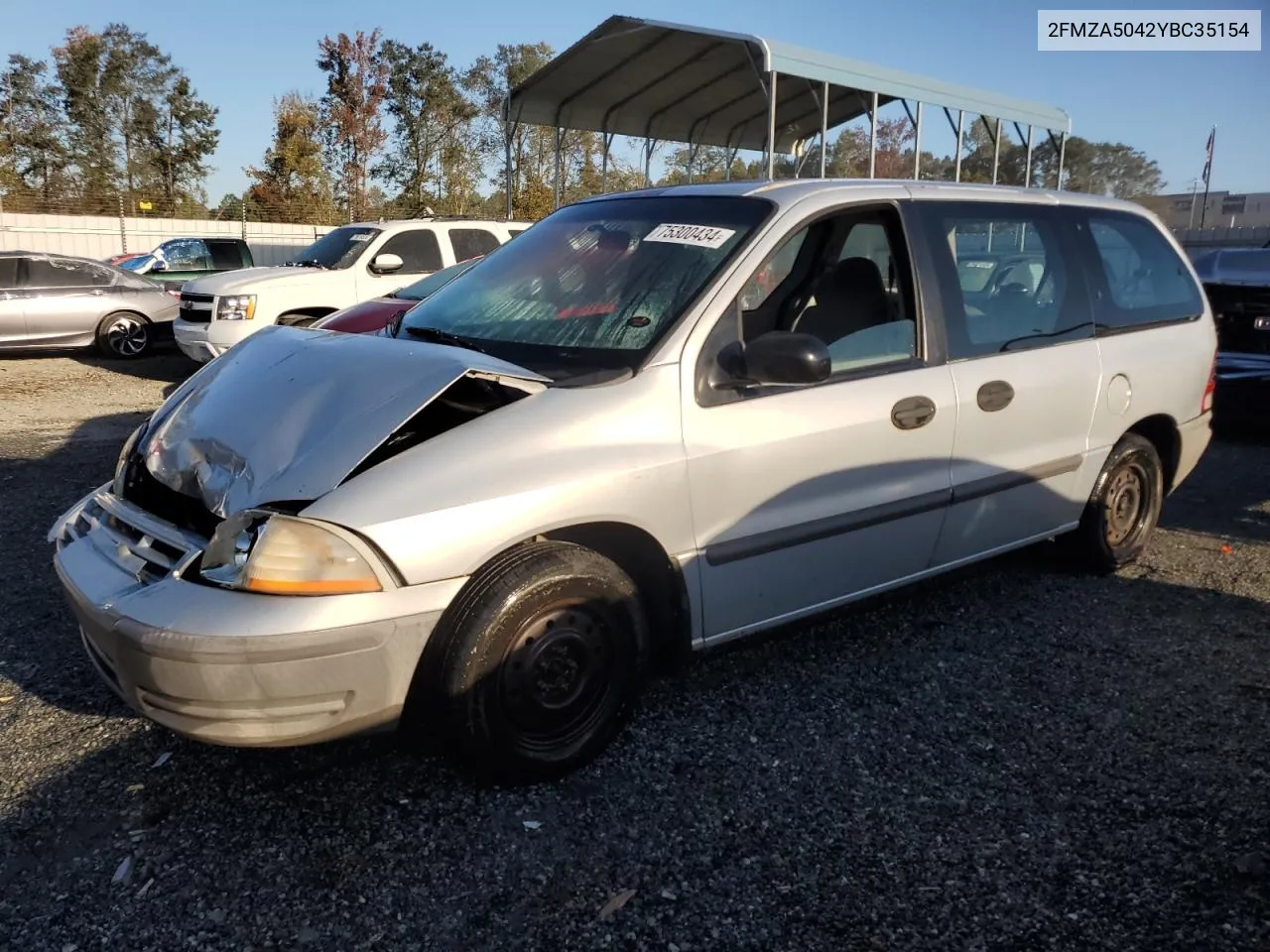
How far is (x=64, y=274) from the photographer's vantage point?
12.8 m

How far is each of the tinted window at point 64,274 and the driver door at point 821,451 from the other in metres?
12.4

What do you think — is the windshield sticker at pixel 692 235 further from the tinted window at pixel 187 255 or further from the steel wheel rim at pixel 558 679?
the tinted window at pixel 187 255

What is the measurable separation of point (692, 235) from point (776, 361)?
0.68 m

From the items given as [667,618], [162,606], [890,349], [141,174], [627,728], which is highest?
[141,174]

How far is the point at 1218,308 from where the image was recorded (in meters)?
7.71

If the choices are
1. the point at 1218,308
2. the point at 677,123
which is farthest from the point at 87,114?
the point at 1218,308

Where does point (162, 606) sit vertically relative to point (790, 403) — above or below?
below

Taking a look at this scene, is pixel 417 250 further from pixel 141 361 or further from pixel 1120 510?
pixel 1120 510

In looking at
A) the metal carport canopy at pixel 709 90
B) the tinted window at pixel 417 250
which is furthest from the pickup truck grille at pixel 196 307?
the metal carport canopy at pixel 709 90

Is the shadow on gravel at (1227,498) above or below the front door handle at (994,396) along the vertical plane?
below

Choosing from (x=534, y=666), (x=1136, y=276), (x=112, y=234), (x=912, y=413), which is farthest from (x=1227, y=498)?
(x=112, y=234)

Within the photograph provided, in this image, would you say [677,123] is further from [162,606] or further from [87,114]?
[87,114]

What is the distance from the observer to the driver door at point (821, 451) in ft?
9.78

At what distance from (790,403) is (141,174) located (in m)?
47.4
